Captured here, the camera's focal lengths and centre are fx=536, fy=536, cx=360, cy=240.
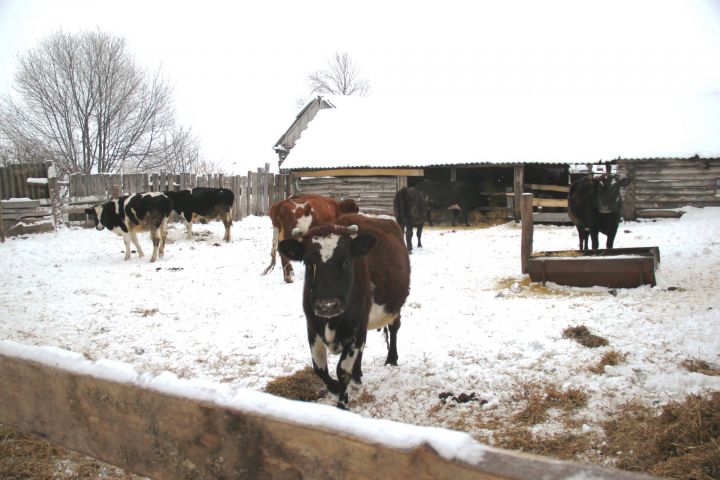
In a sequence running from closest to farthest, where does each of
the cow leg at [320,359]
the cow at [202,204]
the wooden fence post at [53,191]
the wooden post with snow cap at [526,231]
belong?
the cow leg at [320,359], the wooden post with snow cap at [526,231], the cow at [202,204], the wooden fence post at [53,191]

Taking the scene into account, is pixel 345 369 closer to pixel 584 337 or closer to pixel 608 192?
pixel 584 337

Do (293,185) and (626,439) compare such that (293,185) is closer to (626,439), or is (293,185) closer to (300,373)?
(300,373)

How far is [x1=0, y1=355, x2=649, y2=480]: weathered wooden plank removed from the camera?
4.45 ft

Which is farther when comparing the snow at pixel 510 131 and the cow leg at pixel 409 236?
the snow at pixel 510 131

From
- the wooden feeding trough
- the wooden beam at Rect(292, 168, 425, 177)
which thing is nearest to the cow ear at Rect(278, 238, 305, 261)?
the wooden feeding trough

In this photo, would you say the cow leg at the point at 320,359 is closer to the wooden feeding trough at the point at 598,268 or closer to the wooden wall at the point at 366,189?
the wooden feeding trough at the point at 598,268

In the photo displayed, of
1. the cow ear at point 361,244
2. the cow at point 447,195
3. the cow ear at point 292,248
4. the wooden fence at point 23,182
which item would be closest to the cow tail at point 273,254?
the cow ear at point 292,248

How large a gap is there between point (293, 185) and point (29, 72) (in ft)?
48.8

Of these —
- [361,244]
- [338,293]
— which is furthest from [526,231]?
[338,293]

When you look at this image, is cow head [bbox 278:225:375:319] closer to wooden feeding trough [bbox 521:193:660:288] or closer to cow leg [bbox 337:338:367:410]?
cow leg [bbox 337:338:367:410]

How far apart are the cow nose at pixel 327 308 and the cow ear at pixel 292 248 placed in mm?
585

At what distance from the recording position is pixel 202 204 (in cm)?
1688

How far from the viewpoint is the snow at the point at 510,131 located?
19.7m

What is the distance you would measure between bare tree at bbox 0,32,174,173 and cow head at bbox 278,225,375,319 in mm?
27371
